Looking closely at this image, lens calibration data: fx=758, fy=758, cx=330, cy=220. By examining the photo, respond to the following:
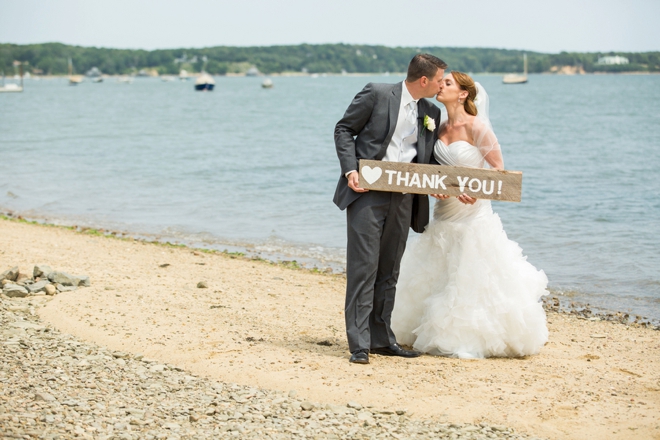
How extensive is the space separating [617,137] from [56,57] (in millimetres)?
184202

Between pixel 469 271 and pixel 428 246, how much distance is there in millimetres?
434

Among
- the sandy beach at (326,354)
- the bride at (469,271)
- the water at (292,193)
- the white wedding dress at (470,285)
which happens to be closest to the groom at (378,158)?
the bride at (469,271)

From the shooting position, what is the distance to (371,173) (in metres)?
5.70

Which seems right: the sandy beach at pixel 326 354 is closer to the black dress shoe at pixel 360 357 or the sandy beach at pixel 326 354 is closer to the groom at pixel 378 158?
the black dress shoe at pixel 360 357

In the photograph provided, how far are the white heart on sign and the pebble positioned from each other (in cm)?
165

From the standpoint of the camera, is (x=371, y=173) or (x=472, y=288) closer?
(x=371, y=173)

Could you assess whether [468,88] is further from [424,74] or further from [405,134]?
[405,134]

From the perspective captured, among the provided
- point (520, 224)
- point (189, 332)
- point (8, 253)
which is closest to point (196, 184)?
point (520, 224)

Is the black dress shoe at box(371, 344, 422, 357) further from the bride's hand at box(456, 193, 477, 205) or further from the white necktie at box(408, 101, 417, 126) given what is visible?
the white necktie at box(408, 101, 417, 126)

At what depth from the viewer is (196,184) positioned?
2152 centimetres

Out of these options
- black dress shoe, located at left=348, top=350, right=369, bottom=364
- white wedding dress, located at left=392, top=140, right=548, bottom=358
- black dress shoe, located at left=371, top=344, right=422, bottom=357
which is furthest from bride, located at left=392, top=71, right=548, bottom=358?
black dress shoe, located at left=348, top=350, right=369, bottom=364

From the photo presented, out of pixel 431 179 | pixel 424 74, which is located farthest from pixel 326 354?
pixel 424 74

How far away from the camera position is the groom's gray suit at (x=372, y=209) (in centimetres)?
582

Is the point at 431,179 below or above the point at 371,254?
above
